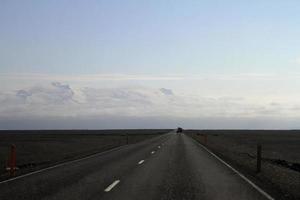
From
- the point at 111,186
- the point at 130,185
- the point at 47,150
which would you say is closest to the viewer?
the point at 111,186

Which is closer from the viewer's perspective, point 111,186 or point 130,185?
point 111,186

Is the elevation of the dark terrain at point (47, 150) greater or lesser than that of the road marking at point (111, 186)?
greater

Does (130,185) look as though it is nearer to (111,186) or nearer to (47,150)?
(111,186)

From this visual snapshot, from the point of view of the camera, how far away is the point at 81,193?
13.9 meters

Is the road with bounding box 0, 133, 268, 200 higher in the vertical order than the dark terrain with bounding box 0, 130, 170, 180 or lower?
lower

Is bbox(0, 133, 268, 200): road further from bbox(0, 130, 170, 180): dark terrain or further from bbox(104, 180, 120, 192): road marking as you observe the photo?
bbox(0, 130, 170, 180): dark terrain

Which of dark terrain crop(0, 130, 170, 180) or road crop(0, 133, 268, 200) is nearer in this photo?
road crop(0, 133, 268, 200)

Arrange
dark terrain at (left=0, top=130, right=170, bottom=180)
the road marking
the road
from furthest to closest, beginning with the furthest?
dark terrain at (left=0, top=130, right=170, bottom=180) < the road marking < the road

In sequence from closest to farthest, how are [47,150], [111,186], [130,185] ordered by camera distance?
[111,186], [130,185], [47,150]

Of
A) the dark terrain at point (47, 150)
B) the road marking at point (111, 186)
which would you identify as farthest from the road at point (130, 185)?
the dark terrain at point (47, 150)

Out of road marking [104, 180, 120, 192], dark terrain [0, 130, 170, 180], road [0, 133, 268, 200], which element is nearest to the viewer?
road [0, 133, 268, 200]

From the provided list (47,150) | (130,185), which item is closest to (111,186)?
(130,185)

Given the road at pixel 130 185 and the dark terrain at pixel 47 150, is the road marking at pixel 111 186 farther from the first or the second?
the dark terrain at pixel 47 150

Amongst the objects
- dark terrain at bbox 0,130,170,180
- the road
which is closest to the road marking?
the road
